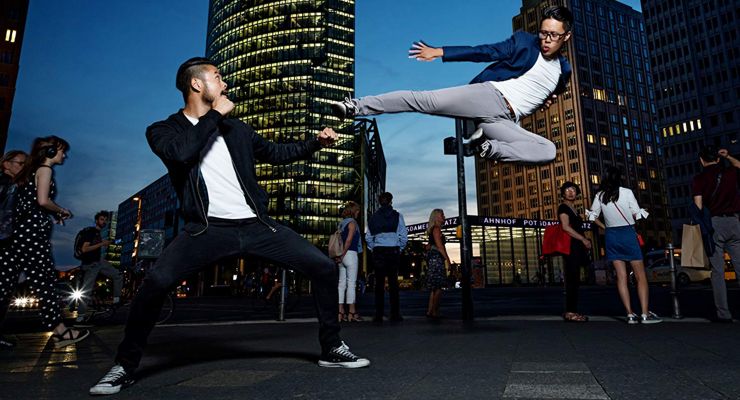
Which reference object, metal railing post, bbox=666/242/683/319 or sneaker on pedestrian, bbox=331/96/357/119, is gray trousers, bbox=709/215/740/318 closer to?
metal railing post, bbox=666/242/683/319

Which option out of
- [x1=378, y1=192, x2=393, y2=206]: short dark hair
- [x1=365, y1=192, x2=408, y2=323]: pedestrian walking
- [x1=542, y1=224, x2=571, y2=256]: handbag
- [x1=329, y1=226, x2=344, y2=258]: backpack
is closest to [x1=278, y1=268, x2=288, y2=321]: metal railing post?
[x1=329, y1=226, x2=344, y2=258]: backpack

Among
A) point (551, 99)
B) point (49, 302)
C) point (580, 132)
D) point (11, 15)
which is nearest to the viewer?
point (551, 99)

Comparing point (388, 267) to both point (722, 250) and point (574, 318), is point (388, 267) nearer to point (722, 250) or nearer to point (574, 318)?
point (574, 318)

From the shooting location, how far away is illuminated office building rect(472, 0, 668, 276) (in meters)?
109

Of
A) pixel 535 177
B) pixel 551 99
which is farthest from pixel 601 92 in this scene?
pixel 551 99

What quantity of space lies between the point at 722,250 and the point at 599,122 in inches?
4578

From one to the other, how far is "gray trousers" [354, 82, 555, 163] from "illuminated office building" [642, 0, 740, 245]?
289 ft

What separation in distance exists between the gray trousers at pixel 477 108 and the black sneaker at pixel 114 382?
2329 mm

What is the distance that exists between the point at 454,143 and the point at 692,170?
9384cm

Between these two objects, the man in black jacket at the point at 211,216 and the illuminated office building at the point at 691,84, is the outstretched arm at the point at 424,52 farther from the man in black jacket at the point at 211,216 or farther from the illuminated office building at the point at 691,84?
the illuminated office building at the point at 691,84

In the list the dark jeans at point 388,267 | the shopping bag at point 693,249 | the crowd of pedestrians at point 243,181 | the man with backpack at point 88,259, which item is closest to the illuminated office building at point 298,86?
the man with backpack at point 88,259

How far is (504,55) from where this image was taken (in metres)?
3.80

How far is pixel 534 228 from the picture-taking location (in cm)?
5838

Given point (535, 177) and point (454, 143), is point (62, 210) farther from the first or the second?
point (535, 177)
